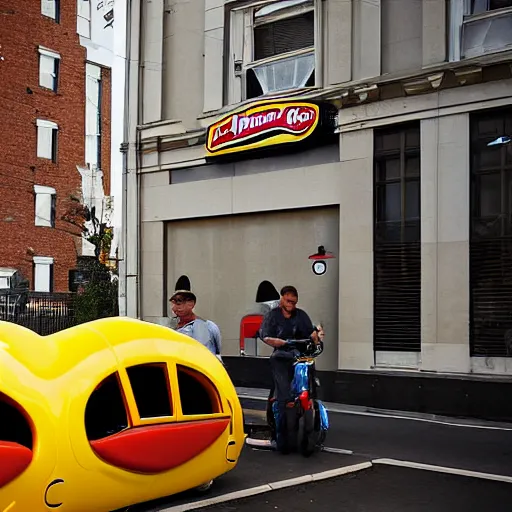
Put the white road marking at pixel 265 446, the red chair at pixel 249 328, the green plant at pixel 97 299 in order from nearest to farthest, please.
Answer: the white road marking at pixel 265 446, the red chair at pixel 249 328, the green plant at pixel 97 299

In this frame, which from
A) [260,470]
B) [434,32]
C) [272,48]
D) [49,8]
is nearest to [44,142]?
[49,8]

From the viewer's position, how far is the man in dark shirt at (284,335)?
27.5 ft

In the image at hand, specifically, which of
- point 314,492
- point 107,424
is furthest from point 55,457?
point 314,492

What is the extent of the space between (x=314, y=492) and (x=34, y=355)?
2.82 meters

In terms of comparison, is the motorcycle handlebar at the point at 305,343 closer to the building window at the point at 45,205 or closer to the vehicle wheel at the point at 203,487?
the vehicle wheel at the point at 203,487

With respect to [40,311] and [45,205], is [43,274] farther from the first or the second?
[40,311]

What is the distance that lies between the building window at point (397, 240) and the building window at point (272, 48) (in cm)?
231

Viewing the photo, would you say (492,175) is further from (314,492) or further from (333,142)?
(314,492)

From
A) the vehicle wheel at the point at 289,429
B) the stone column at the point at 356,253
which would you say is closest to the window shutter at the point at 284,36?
the stone column at the point at 356,253

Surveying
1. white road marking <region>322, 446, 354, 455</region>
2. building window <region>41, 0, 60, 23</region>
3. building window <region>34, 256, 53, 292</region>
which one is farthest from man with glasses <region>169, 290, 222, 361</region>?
building window <region>41, 0, 60, 23</region>

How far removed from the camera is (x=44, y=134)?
3491cm

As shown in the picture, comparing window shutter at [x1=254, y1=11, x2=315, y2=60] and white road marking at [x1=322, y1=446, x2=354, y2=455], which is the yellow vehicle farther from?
window shutter at [x1=254, y1=11, x2=315, y2=60]

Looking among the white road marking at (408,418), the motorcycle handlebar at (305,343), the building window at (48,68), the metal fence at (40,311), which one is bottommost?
the white road marking at (408,418)

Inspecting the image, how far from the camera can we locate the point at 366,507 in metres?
6.20
